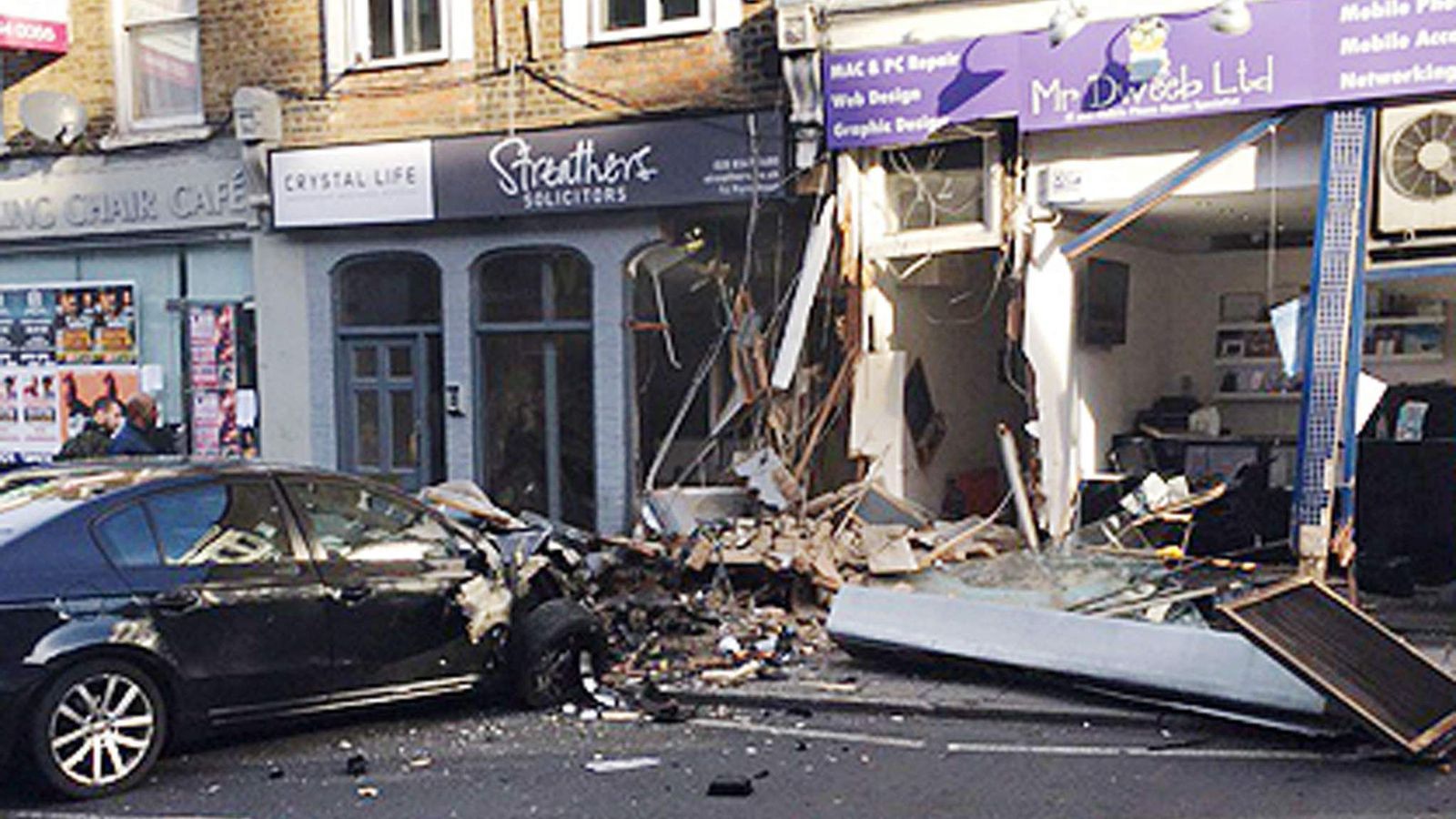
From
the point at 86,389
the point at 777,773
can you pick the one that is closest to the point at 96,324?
the point at 86,389

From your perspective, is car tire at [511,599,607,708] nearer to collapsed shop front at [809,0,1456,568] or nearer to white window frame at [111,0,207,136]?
collapsed shop front at [809,0,1456,568]

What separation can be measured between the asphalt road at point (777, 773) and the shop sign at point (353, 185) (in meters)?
6.82

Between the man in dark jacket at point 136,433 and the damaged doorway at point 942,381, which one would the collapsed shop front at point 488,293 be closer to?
the damaged doorway at point 942,381

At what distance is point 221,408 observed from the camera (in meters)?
15.0

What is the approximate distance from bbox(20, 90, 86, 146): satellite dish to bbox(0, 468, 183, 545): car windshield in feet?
28.8

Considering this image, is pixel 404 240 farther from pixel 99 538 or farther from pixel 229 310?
pixel 99 538

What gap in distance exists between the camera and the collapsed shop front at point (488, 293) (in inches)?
491

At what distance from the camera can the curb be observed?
733 centimetres

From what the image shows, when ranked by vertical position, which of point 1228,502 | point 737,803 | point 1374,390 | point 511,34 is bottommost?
point 737,803

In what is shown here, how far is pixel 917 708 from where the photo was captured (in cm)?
773

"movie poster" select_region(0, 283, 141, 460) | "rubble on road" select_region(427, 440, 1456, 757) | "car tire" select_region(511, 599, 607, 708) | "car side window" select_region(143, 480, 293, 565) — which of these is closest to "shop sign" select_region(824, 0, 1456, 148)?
"rubble on road" select_region(427, 440, 1456, 757)

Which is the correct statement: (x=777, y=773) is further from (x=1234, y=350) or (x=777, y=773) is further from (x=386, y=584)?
(x=1234, y=350)

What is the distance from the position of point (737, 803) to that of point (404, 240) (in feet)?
29.2

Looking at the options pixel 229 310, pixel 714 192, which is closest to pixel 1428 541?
pixel 714 192
